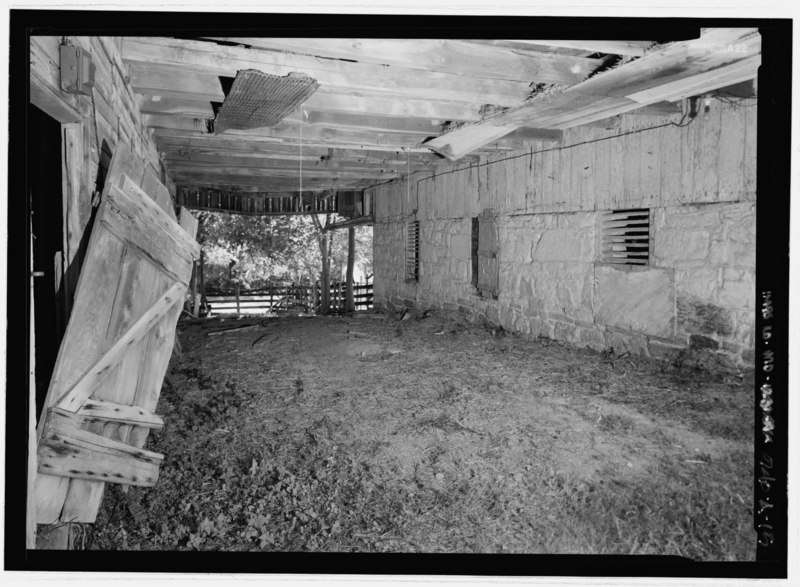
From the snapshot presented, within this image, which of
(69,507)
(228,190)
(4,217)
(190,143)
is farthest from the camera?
(228,190)

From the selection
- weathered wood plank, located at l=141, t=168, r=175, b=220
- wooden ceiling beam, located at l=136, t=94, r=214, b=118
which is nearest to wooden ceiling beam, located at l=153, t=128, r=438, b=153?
wooden ceiling beam, located at l=136, t=94, r=214, b=118

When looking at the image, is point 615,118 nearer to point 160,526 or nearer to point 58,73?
point 58,73

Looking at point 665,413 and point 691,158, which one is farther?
point 691,158

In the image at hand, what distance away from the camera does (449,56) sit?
12.5 ft

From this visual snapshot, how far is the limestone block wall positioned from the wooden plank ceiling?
489 millimetres

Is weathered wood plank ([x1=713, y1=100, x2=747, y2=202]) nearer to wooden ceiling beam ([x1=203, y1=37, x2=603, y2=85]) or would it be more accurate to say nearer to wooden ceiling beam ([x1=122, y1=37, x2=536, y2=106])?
wooden ceiling beam ([x1=203, y1=37, x2=603, y2=85])

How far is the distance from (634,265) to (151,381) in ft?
16.1

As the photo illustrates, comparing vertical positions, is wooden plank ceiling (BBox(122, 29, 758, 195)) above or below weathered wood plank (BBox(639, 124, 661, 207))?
above

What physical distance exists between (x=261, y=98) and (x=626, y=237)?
4080mm

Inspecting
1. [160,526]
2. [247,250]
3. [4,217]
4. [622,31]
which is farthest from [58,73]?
[247,250]

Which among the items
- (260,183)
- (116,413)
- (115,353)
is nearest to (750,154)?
(115,353)

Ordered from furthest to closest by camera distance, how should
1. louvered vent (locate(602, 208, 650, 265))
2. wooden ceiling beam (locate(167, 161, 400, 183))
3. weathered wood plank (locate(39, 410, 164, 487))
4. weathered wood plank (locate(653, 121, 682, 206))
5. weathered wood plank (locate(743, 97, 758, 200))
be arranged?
1. wooden ceiling beam (locate(167, 161, 400, 183))
2. louvered vent (locate(602, 208, 650, 265))
3. weathered wood plank (locate(653, 121, 682, 206))
4. weathered wood plank (locate(743, 97, 758, 200))
5. weathered wood plank (locate(39, 410, 164, 487))

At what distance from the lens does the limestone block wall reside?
4.78 metres

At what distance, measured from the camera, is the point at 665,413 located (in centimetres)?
427
